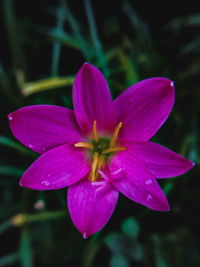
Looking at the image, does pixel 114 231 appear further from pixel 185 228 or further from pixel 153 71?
pixel 153 71

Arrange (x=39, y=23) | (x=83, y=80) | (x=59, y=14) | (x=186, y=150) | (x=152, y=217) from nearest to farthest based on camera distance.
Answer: (x=83, y=80)
(x=152, y=217)
(x=186, y=150)
(x=59, y=14)
(x=39, y=23)

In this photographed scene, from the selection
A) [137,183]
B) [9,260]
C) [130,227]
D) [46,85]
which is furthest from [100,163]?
[9,260]

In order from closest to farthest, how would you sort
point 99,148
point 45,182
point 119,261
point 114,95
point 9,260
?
point 45,182
point 99,148
point 119,261
point 9,260
point 114,95

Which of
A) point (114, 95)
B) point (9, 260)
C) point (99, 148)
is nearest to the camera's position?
point (99, 148)

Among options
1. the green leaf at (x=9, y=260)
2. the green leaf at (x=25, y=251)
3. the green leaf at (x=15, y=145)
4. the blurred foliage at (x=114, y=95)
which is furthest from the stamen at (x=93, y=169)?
the green leaf at (x=9, y=260)

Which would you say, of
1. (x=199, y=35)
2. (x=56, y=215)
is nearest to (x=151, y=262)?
(x=56, y=215)

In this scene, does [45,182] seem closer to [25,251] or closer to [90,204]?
[90,204]

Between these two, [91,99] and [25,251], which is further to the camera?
[25,251]
